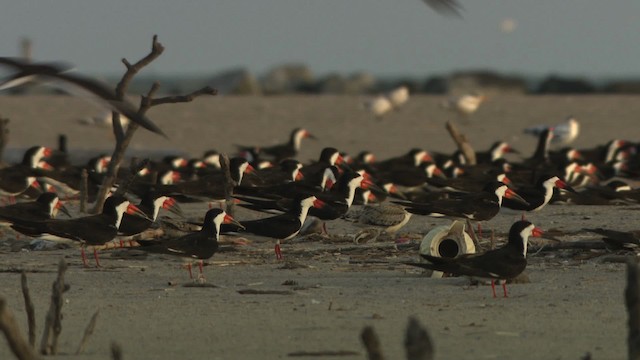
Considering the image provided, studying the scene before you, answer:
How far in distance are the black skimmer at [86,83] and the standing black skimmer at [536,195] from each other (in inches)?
482

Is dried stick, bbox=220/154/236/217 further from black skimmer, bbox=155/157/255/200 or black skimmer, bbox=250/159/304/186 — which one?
black skimmer, bbox=250/159/304/186

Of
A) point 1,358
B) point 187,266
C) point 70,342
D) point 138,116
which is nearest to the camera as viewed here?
point 138,116

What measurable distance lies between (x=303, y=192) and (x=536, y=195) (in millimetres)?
2812

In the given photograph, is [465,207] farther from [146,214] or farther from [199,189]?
[199,189]

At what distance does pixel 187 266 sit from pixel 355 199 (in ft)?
19.4

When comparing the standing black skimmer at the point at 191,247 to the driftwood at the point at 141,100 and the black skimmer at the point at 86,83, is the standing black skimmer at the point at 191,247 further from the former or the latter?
the black skimmer at the point at 86,83

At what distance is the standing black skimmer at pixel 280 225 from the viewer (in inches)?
491

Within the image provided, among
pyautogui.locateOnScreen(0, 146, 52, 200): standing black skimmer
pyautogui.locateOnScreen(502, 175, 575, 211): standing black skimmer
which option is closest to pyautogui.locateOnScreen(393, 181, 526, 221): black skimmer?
pyautogui.locateOnScreen(502, 175, 575, 211): standing black skimmer

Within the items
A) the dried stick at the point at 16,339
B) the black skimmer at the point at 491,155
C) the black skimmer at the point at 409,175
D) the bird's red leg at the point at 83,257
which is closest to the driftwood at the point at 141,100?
the bird's red leg at the point at 83,257

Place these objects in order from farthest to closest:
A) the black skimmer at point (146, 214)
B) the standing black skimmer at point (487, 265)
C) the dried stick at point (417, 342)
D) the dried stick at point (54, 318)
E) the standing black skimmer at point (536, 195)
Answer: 1. the standing black skimmer at point (536, 195)
2. the black skimmer at point (146, 214)
3. the standing black skimmer at point (487, 265)
4. the dried stick at point (54, 318)
5. the dried stick at point (417, 342)

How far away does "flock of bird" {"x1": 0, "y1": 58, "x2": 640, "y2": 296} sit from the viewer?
35.5ft

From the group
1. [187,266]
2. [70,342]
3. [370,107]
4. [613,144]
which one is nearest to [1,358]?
[70,342]

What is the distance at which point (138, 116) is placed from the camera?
11.0 ft

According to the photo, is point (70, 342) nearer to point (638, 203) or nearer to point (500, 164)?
point (638, 203)
